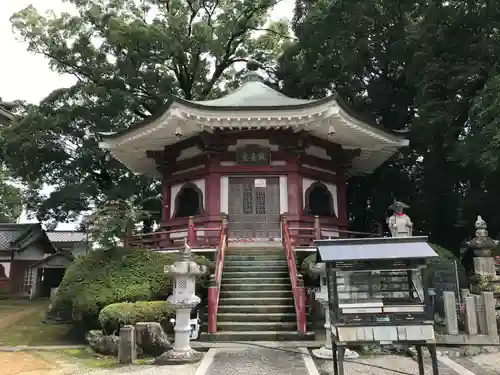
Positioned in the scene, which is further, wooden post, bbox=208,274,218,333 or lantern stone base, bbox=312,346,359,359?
wooden post, bbox=208,274,218,333

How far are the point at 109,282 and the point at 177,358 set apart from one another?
128 inches

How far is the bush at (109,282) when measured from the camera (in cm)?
946

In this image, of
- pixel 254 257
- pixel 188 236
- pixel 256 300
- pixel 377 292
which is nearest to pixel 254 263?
pixel 254 257

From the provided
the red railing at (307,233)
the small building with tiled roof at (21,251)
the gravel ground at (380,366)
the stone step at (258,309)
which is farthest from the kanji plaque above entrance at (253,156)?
the small building with tiled roof at (21,251)

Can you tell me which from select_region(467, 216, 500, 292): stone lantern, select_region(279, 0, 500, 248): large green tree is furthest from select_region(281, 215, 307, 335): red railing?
select_region(279, 0, 500, 248): large green tree

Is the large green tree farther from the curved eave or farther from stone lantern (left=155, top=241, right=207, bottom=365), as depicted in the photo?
stone lantern (left=155, top=241, right=207, bottom=365)

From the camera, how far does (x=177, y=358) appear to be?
743 centimetres

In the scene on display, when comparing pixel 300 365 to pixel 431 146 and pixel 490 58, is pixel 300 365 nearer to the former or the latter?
pixel 490 58

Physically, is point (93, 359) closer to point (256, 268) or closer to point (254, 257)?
point (256, 268)

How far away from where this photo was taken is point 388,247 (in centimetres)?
593

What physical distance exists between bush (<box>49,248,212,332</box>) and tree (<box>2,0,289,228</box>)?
32.6ft

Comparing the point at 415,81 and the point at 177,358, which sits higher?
the point at 415,81

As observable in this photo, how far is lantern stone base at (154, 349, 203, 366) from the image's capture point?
7379mm

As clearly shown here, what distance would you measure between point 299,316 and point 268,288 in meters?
1.47
